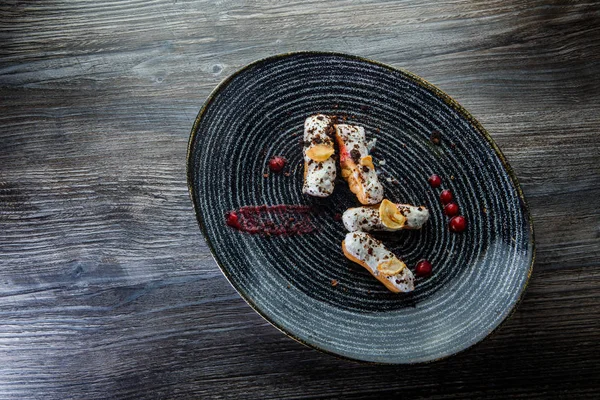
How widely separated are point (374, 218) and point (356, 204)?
0.09 m

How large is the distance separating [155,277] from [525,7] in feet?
5.36

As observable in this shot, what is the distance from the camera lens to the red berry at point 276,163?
1.73 m

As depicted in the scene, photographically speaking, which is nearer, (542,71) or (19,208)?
(19,208)

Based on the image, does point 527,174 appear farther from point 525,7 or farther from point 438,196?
point 525,7

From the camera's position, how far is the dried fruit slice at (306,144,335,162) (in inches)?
67.0

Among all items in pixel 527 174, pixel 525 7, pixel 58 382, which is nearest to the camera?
pixel 58 382

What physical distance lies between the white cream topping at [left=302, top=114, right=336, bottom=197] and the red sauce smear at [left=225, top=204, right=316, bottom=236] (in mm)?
78

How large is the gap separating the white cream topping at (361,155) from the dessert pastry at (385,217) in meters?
0.04

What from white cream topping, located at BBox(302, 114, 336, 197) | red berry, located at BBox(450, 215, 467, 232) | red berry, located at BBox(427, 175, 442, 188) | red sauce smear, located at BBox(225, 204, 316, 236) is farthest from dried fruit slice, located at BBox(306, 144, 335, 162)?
red berry, located at BBox(450, 215, 467, 232)

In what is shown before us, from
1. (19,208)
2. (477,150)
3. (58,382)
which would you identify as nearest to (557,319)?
(477,150)

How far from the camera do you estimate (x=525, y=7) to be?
6.54 feet

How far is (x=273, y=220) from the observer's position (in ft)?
5.61

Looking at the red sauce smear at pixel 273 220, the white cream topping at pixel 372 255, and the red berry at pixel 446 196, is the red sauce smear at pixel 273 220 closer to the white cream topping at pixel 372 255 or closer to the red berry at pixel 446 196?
the white cream topping at pixel 372 255

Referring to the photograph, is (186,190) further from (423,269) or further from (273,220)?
(423,269)
